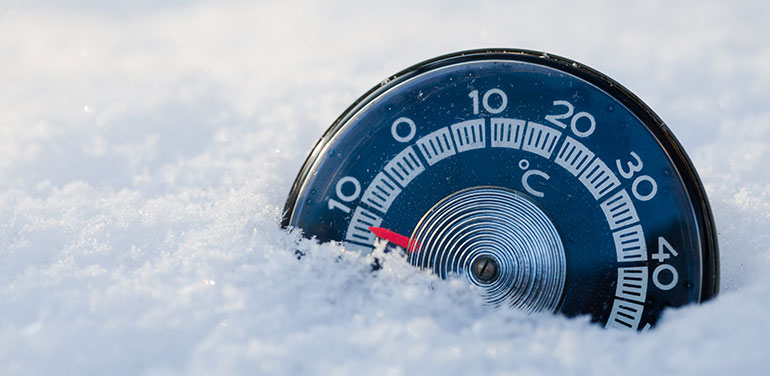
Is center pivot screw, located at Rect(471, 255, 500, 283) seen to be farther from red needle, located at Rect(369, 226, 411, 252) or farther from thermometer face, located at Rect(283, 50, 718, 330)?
red needle, located at Rect(369, 226, 411, 252)

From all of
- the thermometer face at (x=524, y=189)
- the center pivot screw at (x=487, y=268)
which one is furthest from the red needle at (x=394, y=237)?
the center pivot screw at (x=487, y=268)

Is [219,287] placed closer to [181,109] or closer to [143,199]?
[143,199]

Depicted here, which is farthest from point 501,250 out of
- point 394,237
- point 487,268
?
point 394,237

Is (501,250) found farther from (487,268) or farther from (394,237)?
(394,237)

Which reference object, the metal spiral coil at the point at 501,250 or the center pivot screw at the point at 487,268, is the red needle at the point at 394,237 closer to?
the metal spiral coil at the point at 501,250

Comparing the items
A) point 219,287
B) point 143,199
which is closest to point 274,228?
point 219,287

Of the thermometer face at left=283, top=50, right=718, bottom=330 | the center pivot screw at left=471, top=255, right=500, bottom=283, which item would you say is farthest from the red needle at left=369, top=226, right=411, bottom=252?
the center pivot screw at left=471, top=255, right=500, bottom=283

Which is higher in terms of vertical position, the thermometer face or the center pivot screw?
the thermometer face
